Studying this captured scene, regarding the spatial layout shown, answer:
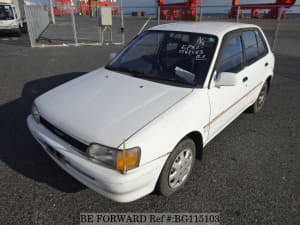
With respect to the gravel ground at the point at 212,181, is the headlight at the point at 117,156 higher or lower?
higher

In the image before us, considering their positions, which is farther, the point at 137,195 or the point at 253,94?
the point at 253,94

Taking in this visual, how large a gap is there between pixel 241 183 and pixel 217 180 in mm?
274

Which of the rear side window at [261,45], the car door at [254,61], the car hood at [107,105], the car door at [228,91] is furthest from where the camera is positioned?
the rear side window at [261,45]

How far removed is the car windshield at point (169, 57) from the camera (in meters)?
2.61

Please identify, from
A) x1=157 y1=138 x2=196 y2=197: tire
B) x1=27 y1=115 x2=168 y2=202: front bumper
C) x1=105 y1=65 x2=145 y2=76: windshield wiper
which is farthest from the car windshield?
x1=27 y1=115 x2=168 y2=202: front bumper

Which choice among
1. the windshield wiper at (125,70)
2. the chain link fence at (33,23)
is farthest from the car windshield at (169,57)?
the chain link fence at (33,23)

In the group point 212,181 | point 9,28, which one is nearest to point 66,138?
point 212,181

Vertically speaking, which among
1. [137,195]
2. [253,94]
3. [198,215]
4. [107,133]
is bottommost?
[198,215]

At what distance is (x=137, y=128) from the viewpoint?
6.28 feet

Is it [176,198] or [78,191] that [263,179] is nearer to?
[176,198]

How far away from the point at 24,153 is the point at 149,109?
6.74ft

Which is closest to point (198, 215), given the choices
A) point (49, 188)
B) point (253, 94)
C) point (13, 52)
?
point (49, 188)

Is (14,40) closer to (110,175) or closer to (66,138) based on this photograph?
(66,138)

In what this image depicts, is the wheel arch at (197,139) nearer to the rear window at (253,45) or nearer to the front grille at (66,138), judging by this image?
the front grille at (66,138)
